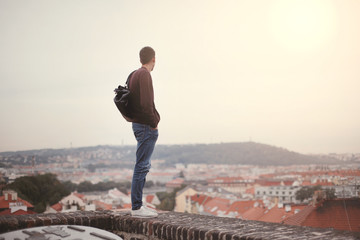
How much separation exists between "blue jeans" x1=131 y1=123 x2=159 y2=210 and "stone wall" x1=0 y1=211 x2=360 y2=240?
229 millimetres

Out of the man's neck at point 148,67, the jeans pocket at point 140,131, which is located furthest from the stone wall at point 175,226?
the man's neck at point 148,67

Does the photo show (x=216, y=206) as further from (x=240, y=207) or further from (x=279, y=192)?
(x=279, y=192)

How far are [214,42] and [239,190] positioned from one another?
1523cm

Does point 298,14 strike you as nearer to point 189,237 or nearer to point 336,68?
point 336,68

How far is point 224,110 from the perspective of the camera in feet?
170

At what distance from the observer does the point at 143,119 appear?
107 inches

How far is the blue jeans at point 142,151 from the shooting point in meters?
2.76

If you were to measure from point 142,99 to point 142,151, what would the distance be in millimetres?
350

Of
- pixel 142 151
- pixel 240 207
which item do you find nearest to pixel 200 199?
pixel 240 207

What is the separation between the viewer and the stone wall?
2.11 meters

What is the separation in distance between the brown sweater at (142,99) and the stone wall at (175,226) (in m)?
0.66

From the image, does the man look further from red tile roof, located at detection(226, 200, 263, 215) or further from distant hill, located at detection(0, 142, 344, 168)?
red tile roof, located at detection(226, 200, 263, 215)

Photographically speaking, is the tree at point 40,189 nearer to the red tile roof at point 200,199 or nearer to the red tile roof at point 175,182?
the red tile roof at point 200,199

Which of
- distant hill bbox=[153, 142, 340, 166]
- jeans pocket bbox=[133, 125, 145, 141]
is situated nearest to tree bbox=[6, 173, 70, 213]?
jeans pocket bbox=[133, 125, 145, 141]
